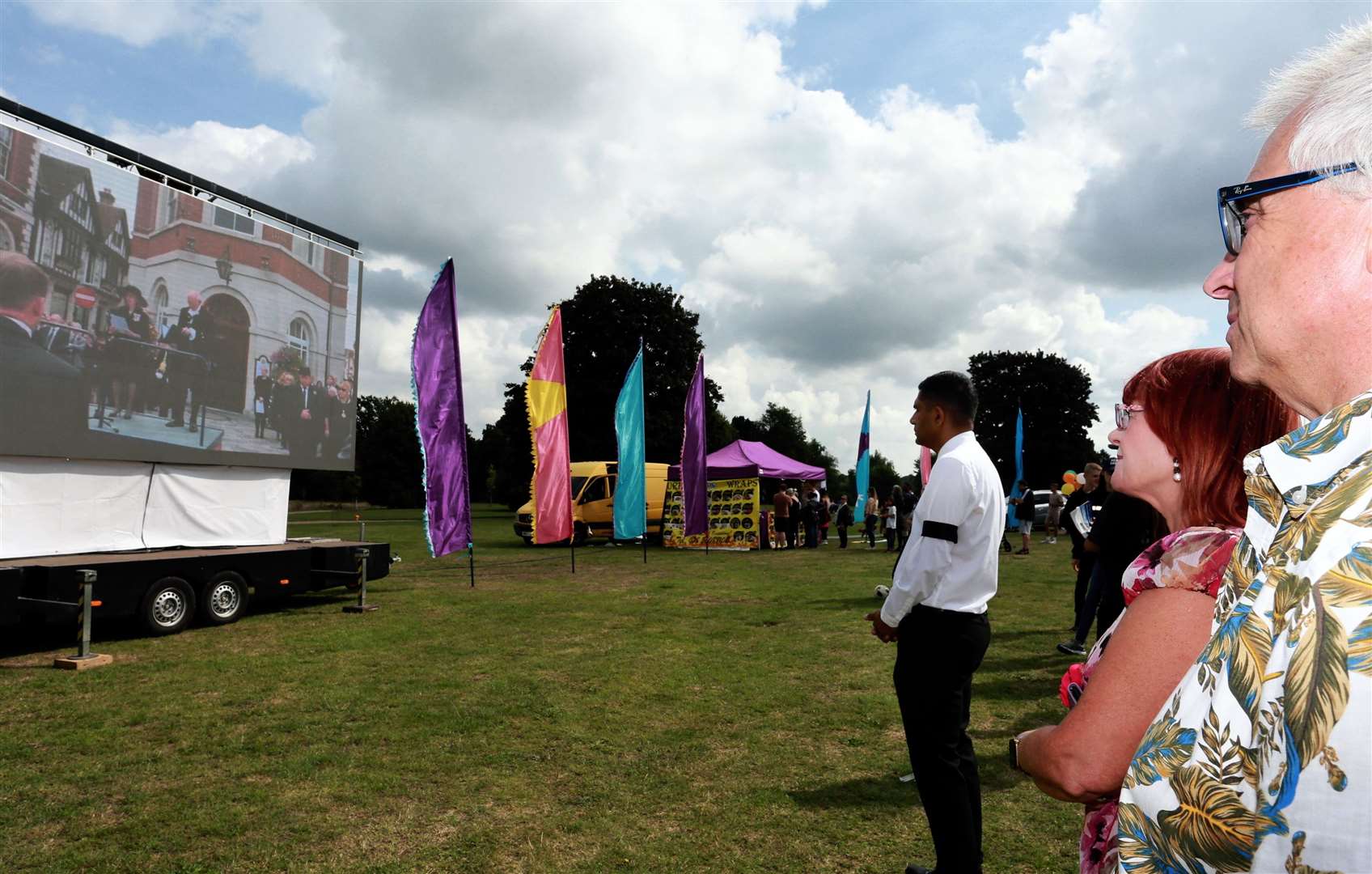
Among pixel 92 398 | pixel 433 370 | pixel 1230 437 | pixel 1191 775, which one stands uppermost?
pixel 433 370

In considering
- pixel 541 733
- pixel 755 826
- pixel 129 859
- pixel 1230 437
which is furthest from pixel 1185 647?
pixel 541 733

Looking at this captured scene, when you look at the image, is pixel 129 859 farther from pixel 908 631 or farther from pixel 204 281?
pixel 204 281

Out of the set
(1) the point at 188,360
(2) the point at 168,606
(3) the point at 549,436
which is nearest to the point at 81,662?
(2) the point at 168,606

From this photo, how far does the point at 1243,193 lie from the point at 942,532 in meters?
2.32

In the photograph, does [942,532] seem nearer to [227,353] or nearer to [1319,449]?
[1319,449]

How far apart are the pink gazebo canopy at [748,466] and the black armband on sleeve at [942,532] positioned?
775 inches

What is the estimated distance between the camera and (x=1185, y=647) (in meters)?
1.22

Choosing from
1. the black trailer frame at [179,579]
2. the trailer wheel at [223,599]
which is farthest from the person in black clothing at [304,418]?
the trailer wheel at [223,599]

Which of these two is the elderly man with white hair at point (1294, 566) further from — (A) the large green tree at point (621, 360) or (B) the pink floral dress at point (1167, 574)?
(A) the large green tree at point (621, 360)

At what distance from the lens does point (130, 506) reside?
10031mm

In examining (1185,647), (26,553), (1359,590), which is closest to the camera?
(1359,590)

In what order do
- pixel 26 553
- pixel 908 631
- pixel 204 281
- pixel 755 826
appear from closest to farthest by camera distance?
1. pixel 908 631
2. pixel 755 826
3. pixel 26 553
4. pixel 204 281

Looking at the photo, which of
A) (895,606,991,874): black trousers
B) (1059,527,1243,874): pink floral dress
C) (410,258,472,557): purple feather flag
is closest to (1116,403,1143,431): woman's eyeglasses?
(1059,527,1243,874): pink floral dress

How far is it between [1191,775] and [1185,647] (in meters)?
0.56
